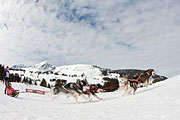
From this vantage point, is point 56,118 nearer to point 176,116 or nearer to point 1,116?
point 1,116

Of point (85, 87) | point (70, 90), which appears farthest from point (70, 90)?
point (85, 87)

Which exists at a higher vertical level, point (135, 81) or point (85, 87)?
point (135, 81)

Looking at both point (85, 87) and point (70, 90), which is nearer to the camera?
point (70, 90)

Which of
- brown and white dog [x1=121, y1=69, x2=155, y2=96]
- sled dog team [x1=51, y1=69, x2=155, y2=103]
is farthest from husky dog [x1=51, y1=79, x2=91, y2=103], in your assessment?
brown and white dog [x1=121, y1=69, x2=155, y2=96]

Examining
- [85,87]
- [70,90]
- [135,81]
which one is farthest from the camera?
[85,87]

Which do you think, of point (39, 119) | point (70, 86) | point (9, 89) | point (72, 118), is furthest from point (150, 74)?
point (9, 89)

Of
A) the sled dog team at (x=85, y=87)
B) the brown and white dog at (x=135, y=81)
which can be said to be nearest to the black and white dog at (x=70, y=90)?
the sled dog team at (x=85, y=87)

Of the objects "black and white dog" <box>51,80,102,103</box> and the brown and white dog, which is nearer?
"black and white dog" <box>51,80,102,103</box>

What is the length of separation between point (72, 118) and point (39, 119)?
3.67 feet

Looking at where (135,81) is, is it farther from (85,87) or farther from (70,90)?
(70,90)

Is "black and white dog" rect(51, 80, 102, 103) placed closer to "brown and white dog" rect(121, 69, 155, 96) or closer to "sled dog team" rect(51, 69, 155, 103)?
"sled dog team" rect(51, 69, 155, 103)

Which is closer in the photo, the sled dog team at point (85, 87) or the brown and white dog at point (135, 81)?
the sled dog team at point (85, 87)

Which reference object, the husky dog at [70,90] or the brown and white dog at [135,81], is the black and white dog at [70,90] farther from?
the brown and white dog at [135,81]

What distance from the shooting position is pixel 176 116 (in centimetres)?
379
